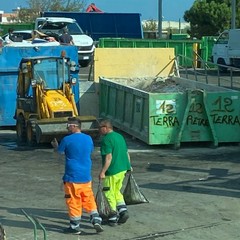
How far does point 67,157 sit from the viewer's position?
8.78 meters

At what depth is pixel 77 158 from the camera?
28.6ft

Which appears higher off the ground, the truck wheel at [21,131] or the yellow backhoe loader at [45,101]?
the yellow backhoe loader at [45,101]

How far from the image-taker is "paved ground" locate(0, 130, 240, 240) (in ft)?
29.1

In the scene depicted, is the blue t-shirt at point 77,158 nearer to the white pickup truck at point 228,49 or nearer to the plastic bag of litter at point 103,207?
the plastic bag of litter at point 103,207

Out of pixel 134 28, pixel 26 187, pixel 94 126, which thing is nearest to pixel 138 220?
pixel 26 187

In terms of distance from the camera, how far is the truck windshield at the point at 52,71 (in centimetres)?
1666

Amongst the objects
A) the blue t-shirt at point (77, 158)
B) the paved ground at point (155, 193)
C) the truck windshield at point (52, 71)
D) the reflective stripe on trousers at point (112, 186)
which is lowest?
the paved ground at point (155, 193)

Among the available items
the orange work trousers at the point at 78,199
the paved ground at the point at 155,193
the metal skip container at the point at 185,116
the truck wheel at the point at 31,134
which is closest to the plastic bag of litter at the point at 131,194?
the paved ground at the point at 155,193

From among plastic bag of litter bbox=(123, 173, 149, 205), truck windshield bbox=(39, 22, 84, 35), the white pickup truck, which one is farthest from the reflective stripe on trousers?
the white pickup truck

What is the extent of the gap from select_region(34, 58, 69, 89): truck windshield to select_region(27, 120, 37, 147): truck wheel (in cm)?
114

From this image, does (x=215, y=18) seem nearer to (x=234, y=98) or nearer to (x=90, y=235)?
(x=234, y=98)

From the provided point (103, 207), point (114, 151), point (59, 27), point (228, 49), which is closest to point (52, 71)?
point (114, 151)

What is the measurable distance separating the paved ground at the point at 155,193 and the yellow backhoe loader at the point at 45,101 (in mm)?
537

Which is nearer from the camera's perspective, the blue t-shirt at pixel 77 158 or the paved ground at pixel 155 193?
the blue t-shirt at pixel 77 158
